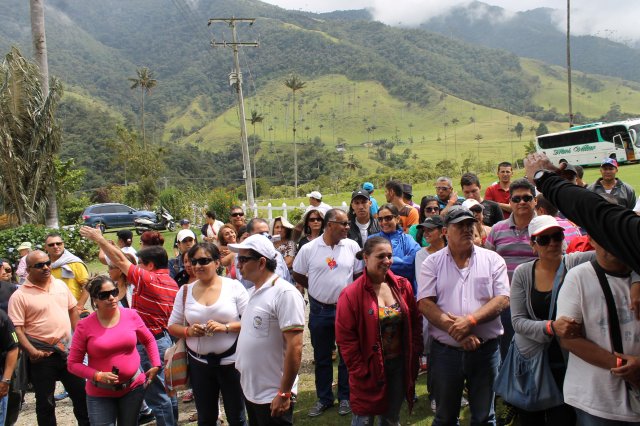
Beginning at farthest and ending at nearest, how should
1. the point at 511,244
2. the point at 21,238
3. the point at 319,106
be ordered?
the point at 319,106
the point at 21,238
the point at 511,244

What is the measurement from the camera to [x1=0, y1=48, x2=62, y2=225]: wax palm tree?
1443 cm

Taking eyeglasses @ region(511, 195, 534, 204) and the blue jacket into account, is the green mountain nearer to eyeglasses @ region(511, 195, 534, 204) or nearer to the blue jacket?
the blue jacket

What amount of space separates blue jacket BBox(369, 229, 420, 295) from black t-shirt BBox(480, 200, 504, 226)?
1147mm

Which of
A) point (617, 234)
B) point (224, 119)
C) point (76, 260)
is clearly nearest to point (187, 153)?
point (224, 119)

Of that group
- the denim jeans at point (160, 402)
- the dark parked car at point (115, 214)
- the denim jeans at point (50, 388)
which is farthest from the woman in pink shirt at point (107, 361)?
the dark parked car at point (115, 214)

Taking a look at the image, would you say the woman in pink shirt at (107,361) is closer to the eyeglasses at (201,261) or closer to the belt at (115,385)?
the belt at (115,385)

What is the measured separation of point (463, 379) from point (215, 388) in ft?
6.18

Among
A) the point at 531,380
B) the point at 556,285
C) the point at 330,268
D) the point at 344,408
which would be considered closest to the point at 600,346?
the point at 556,285

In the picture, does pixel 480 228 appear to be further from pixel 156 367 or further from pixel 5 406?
pixel 5 406

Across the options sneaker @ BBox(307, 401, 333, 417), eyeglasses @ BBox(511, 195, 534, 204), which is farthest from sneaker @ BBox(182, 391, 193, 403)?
eyeglasses @ BBox(511, 195, 534, 204)

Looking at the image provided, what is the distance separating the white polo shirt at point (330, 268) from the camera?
540cm

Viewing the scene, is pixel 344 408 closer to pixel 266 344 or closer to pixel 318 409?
pixel 318 409

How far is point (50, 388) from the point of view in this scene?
5238 mm

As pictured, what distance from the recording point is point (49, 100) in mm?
14828
